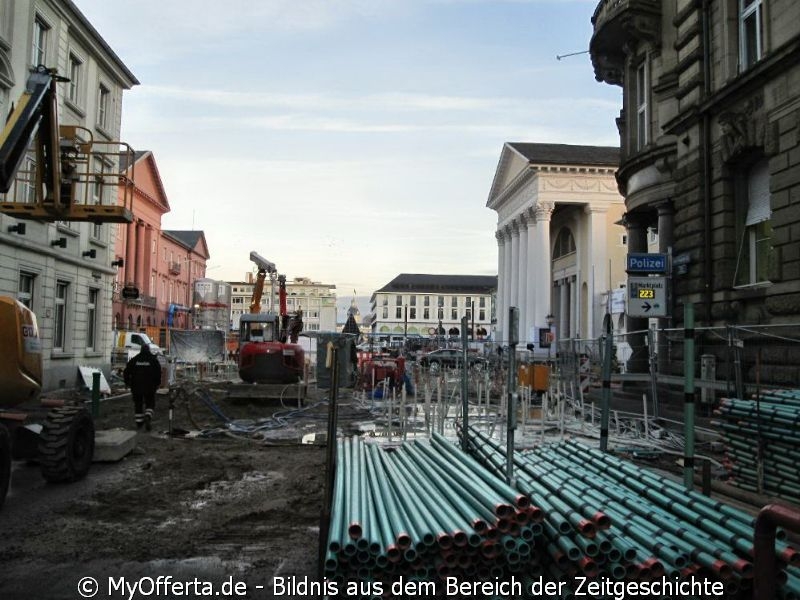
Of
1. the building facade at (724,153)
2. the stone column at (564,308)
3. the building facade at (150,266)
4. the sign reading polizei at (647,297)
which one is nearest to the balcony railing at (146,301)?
the building facade at (150,266)

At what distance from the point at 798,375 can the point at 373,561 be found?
8.40 meters

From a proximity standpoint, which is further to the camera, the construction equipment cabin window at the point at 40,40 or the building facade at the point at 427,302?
the building facade at the point at 427,302

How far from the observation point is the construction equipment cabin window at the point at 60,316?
23.0 meters

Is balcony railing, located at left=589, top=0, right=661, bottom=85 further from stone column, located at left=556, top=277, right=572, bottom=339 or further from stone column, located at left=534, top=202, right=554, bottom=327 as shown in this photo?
stone column, located at left=556, top=277, right=572, bottom=339

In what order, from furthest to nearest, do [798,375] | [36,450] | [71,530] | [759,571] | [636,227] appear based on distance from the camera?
[636,227]
[798,375]
[36,450]
[71,530]
[759,571]

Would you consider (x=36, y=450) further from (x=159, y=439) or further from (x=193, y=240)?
(x=193, y=240)

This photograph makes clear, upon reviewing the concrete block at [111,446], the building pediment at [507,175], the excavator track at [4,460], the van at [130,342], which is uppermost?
the building pediment at [507,175]

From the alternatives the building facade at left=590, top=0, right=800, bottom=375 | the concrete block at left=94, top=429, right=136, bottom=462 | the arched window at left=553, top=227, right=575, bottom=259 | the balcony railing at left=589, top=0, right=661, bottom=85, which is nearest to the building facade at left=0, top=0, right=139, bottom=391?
the concrete block at left=94, top=429, right=136, bottom=462

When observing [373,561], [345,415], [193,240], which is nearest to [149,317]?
[193,240]

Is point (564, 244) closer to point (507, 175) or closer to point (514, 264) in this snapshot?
point (514, 264)

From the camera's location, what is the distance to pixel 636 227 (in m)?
20.9

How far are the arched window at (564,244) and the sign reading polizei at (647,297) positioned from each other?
156 ft

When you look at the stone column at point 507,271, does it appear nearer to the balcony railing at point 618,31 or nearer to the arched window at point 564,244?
the arched window at point 564,244

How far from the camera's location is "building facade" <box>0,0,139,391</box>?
1909 centimetres
